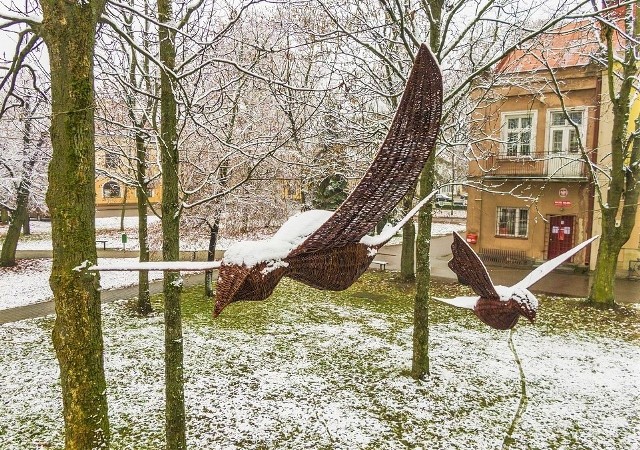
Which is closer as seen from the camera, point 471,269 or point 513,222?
point 471,269

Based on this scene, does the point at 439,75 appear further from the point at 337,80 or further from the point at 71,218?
the point at 337,80

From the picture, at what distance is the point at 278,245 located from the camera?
157 centimetres

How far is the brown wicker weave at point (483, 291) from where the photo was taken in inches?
86.2

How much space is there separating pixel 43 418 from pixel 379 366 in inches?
220

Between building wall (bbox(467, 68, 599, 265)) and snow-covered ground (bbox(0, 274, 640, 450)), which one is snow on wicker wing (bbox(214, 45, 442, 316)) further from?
building wall (bbox(467, 68, 599, 265))

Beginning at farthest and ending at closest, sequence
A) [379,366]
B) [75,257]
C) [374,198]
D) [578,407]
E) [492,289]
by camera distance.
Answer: [379,366]
[578,407]
[75,257]
[492,289]
[374,198]

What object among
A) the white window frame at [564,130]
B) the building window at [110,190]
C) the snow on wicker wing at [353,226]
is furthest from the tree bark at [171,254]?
the building window at [110,190]

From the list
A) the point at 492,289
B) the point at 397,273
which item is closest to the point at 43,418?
the point at 492,289

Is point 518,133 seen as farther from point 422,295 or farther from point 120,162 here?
point 120,162

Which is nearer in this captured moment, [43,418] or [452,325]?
[43,418]

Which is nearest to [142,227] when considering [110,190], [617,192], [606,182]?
[617,192]

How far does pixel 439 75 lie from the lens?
1.36 m

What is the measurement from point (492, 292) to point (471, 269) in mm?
189

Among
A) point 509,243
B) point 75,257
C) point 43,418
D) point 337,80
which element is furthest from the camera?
point 509,243
